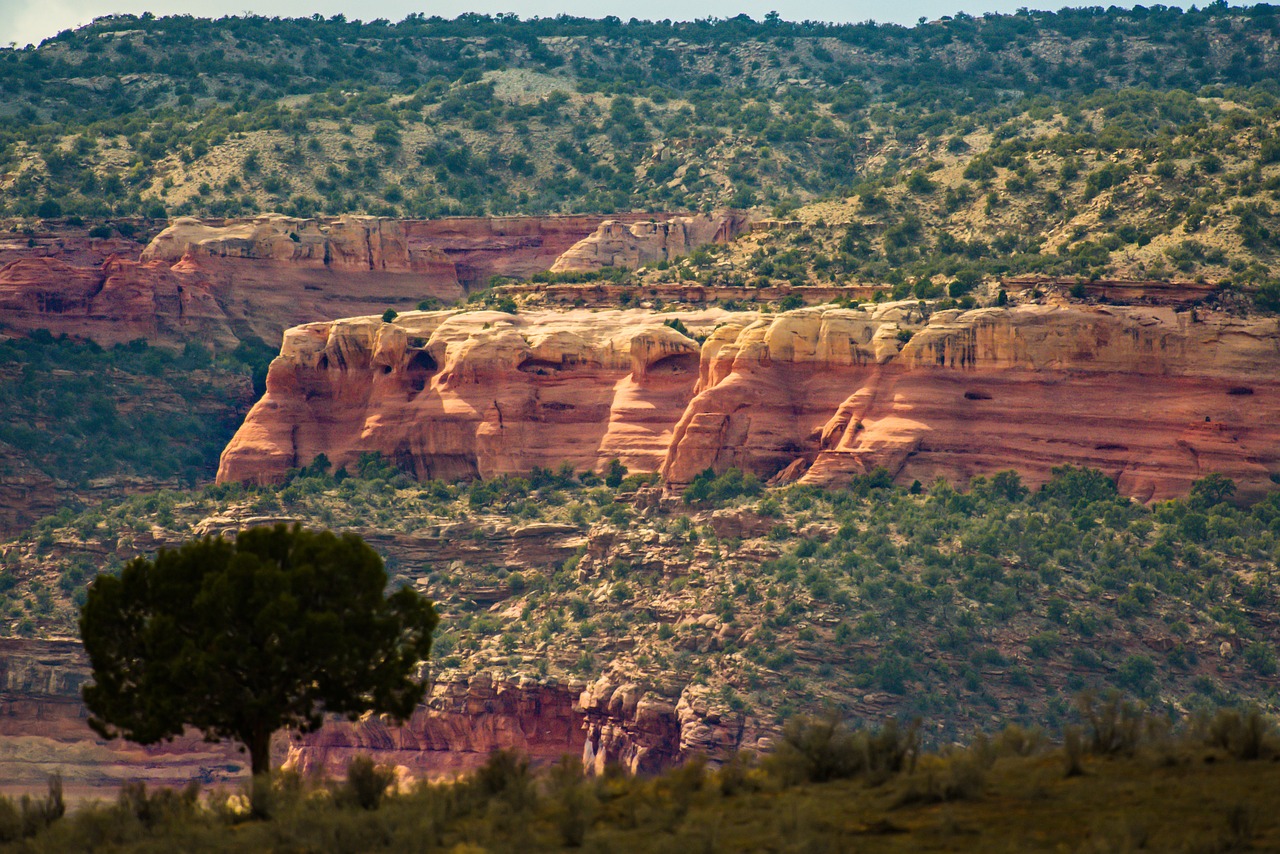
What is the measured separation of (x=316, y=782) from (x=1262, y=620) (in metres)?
41.6

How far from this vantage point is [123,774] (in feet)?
268

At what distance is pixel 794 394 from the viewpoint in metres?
81.6

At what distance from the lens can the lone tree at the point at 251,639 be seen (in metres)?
39.3

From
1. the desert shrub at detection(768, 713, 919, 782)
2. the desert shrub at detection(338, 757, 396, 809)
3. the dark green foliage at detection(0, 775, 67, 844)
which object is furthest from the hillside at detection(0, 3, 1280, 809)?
the dark green foliage at detection(0, 775, 67, 844)

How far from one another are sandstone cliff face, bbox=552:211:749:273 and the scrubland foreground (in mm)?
75567

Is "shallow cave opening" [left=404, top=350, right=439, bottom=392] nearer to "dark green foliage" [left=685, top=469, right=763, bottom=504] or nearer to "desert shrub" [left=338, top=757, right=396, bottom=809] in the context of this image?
"dark green foliage" [left=685, top=469, right=763, bottom=504]

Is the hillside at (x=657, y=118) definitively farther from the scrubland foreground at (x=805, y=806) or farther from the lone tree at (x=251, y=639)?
the scrubland foreground at (x=805, y=806)

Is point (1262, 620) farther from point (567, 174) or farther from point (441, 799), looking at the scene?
point (567, 174)

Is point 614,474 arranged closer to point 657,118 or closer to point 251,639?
point 251,639

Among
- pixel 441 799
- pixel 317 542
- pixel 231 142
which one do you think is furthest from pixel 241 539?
pixel 231 142

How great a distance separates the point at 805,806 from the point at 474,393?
56431 mm

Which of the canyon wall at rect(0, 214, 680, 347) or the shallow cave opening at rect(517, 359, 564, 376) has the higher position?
the canyon wall at rect(0, 214, 680, 347)

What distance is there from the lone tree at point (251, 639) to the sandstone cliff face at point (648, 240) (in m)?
71.5

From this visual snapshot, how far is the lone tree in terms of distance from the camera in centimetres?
3934
